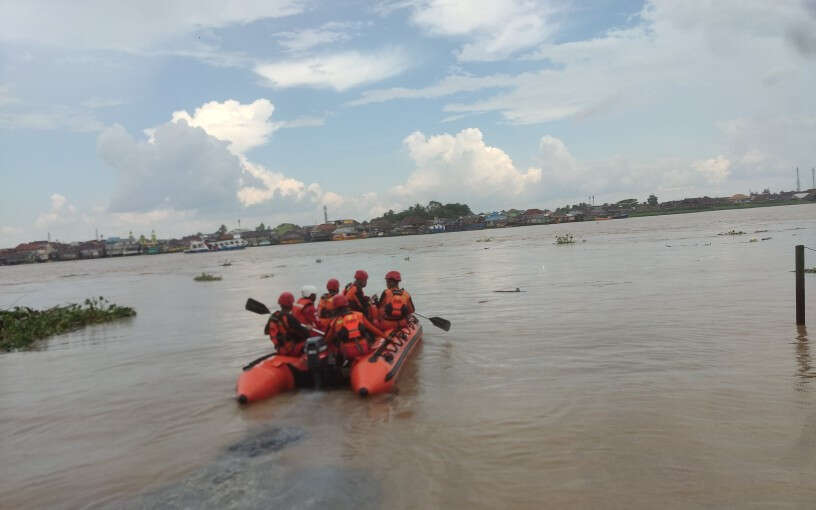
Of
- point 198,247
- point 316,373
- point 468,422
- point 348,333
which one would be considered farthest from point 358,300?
point 198,247

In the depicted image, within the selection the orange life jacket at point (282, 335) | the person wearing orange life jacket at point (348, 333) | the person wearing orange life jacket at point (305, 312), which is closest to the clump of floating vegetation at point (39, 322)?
the person wearing orange life jacket at point (305, 312)

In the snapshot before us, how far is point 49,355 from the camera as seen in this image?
14.2 metres

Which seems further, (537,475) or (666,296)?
(666,296)

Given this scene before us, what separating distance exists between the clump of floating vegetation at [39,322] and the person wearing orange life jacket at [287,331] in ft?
32.5

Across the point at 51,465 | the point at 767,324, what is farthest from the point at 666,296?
the point at 51,465

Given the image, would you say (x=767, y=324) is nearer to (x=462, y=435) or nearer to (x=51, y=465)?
Result: (x=462, y=435)

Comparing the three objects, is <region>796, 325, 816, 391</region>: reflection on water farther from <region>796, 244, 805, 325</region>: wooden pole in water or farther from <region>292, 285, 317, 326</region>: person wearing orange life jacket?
<region>292, 285, 317, 326</region>: person wearing orange life jacket

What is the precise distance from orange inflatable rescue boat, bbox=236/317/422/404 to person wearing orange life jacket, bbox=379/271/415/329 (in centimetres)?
195

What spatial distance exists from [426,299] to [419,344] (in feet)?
27.3

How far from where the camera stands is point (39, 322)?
1734 cm

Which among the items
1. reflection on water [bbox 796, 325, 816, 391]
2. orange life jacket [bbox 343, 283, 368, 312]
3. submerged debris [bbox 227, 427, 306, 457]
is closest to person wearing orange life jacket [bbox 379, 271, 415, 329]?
orange life jacket [bbox 343, 283, 368, 312]

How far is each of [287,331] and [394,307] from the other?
2891 mm

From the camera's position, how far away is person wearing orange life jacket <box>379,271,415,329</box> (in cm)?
1174

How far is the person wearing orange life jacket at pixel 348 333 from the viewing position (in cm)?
914
